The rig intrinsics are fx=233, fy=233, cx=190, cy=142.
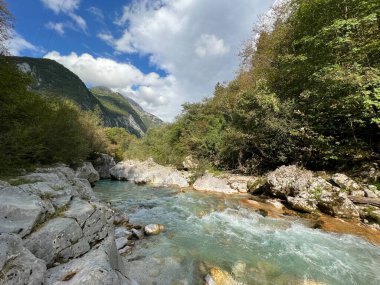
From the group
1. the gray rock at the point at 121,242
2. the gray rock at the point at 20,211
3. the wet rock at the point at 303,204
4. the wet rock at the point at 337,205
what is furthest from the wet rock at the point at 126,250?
the wet rock at the point at 337,205

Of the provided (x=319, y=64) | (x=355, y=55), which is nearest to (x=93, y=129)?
(x=319, y=64)

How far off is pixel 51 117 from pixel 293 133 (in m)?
19.6

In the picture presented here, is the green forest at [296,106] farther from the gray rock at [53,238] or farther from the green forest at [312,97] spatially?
the gray rock at [53,238]

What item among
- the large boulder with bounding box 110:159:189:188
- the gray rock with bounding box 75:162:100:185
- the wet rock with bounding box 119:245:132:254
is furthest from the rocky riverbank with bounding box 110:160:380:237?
the gray rock with bounding box 75:162:100:185

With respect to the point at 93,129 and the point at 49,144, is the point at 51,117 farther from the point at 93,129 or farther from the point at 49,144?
the point at 93,129

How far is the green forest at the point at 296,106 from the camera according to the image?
1396 centimetres

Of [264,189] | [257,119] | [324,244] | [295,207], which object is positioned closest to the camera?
[324,244]

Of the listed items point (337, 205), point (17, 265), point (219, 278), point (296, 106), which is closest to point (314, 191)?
point (337, 205)

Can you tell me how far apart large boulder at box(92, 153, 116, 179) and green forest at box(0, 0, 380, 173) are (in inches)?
387

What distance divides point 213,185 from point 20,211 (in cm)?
1684

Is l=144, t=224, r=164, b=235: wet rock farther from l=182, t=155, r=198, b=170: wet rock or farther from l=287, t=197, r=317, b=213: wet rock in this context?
l=182, t=155, r=198, b=170: wet rock

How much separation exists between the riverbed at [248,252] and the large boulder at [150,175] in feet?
37.8

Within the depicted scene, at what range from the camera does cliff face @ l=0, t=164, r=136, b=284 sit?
3.69m

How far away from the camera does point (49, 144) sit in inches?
704
